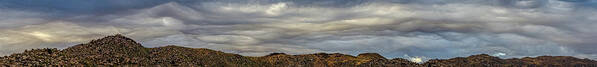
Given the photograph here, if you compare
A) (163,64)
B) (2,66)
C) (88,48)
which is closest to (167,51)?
(163,64)

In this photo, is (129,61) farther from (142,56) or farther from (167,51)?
(167,51)

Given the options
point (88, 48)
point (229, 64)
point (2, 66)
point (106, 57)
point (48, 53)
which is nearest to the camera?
point (2, 66)

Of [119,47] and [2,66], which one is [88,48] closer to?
[119,47]

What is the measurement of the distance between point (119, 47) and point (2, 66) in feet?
164

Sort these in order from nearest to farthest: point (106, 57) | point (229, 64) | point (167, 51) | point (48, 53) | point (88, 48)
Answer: point (48, 53), point (106, 57), point (88, 48), point (167, 51), point (229, 64)

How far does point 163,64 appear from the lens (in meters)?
144

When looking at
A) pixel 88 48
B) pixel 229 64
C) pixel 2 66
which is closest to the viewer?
pixel 2 66

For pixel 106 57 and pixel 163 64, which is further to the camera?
pixel 163 64

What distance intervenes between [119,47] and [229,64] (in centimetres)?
4684

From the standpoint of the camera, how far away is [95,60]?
120 metres

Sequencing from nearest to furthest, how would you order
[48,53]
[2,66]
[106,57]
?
[2,66] → [48,53] → [106,57]

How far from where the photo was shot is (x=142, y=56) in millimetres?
143875

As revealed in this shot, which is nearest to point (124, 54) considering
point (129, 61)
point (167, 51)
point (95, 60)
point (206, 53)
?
point (129, 61)

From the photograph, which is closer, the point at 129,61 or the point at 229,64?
the point at 129,61
